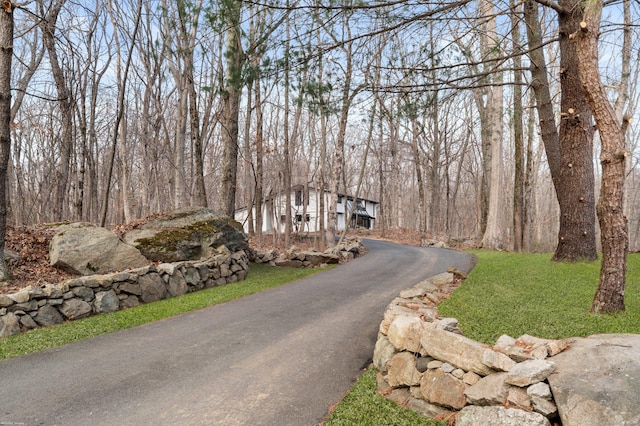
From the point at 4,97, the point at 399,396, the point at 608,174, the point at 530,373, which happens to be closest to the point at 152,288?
the point at 4,97

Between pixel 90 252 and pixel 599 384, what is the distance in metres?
8.80

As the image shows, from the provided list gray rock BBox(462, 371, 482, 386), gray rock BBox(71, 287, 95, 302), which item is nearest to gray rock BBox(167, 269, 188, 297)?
gray rock BBox(71, 287, 95, 302)

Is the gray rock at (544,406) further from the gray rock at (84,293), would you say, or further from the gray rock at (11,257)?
the gray rock at (11,257)

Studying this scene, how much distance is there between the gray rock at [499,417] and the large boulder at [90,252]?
7.55m

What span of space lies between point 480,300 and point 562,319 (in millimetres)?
1452

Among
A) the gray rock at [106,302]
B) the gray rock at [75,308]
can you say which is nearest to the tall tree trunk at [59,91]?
the gray rock at [106,302]

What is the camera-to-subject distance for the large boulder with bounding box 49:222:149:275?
771 centimetres

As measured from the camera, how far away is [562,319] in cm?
485

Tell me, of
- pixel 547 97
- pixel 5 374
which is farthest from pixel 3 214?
pixel 547 97

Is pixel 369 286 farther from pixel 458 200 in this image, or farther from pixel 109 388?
pixel 458 200

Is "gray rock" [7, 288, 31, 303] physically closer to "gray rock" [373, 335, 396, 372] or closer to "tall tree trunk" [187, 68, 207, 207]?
"gray rock" [373, 335, 396, 372]

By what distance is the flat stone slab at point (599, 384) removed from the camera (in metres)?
2.47

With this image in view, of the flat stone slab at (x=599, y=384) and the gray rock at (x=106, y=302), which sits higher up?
the flat stone slab at (x=599, y=384)

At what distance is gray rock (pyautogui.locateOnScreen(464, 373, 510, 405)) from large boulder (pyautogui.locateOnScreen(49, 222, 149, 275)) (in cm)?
751
